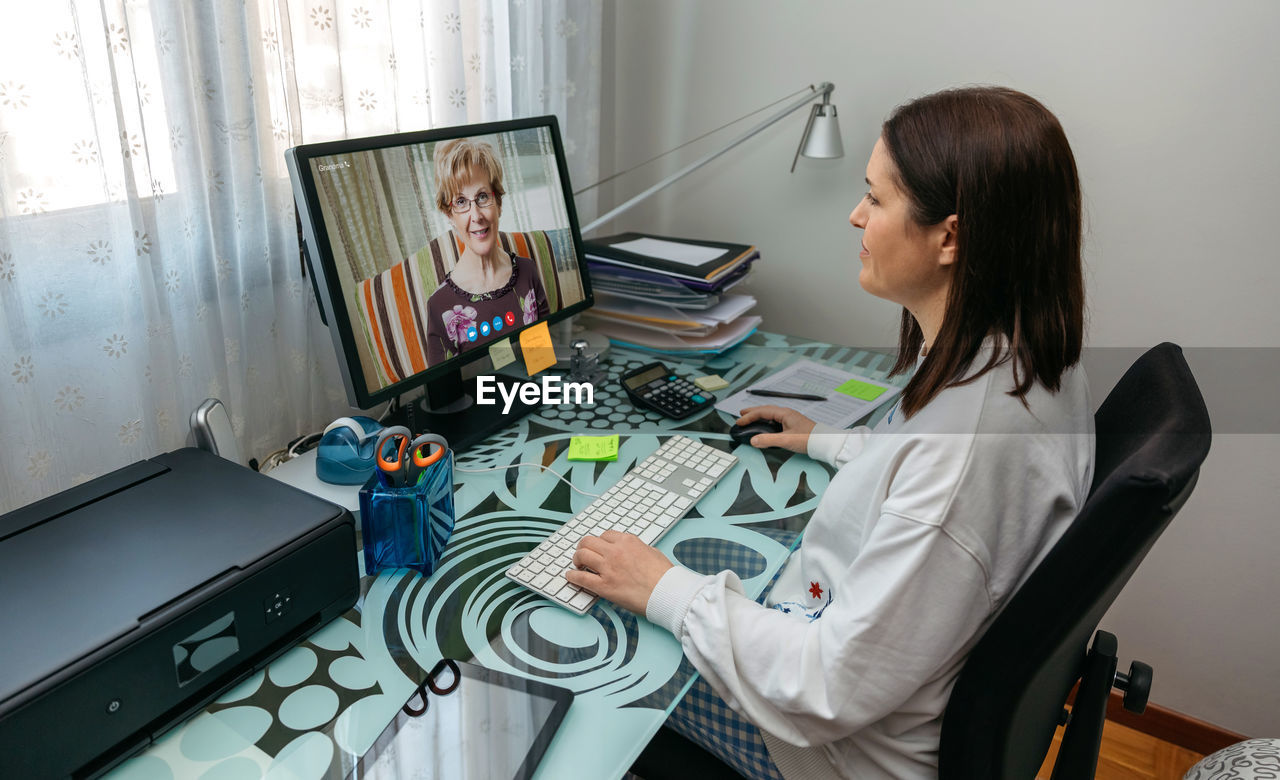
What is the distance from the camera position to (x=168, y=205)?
1.02 m

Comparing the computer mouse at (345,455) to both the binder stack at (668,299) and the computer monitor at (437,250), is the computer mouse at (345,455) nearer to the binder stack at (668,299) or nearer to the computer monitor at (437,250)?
the computer monitor at (437,250)

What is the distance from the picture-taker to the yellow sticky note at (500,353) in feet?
4.25

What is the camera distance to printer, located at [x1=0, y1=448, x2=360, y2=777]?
0.62 metres

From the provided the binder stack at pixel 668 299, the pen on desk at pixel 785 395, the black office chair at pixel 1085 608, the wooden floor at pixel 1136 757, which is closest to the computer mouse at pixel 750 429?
the pen on desk at pixel 785 395

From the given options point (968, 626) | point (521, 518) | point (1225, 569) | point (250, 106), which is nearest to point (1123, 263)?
point (1225, 569)

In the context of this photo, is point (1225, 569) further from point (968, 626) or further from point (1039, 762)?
point (968, 626)

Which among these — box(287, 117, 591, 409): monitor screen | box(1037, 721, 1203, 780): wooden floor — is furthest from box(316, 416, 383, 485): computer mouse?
box(1037, 721, 1203, 780): wooden floor

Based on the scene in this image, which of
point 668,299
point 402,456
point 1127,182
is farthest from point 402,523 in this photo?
point 1127,182

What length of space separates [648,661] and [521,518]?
12.2 inches

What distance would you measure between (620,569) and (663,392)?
0.54m

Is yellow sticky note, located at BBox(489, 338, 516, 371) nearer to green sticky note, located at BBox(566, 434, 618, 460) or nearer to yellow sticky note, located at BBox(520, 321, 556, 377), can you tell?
yellow sticky note, located at BBox(520, 321, 556, 377)

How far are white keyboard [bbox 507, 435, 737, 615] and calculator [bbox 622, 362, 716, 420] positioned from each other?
0.38ft

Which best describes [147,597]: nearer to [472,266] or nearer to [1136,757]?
[472,266]

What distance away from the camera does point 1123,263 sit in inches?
62.2
